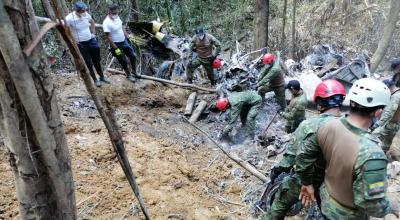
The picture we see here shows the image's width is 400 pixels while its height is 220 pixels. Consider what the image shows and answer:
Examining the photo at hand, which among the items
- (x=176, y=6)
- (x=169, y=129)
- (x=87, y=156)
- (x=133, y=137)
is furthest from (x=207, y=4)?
(x=87, y=156)

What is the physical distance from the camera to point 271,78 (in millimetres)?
7355

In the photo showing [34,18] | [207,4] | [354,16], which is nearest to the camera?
[34,18]

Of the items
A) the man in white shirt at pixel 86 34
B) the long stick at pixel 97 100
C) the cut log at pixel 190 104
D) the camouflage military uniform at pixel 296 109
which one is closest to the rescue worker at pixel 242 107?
the cut log at pixel 190 104

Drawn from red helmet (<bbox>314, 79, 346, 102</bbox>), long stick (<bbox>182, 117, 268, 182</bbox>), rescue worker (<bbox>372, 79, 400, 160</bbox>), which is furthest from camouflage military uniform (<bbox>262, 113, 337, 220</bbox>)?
rescue worker (<bbox>372, 79, 400, 160</bbox>)

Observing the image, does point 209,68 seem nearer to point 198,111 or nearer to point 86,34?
point 198,111

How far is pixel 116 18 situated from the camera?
24.0 ft

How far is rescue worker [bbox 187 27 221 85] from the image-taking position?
328 inches

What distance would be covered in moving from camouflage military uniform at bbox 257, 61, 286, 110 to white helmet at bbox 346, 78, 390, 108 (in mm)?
4773

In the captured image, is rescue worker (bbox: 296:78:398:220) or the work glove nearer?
rescue worker (bbox: 296:78:398:220)

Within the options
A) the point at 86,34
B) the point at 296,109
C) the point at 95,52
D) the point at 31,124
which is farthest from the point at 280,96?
the point at 31,124

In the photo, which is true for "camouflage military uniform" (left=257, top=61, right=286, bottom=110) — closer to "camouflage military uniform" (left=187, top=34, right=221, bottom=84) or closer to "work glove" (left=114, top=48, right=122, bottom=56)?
"camouflage military uniform" (left=187, top=34, right=221, bottom=84)

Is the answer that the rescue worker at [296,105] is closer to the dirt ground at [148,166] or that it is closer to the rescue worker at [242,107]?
the dirt ground at [148,166]

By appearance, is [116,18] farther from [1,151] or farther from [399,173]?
[399,173]

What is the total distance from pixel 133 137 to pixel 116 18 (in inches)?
108
